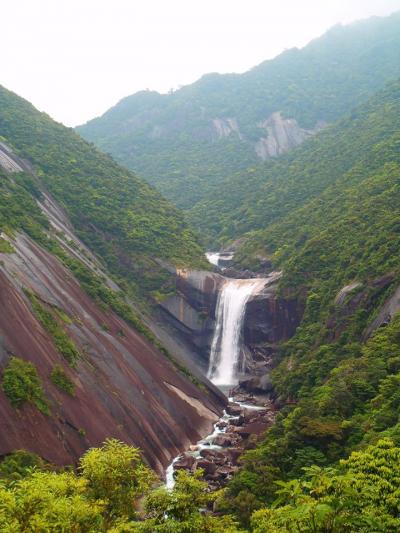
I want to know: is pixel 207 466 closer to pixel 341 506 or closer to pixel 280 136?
pixel 341 506

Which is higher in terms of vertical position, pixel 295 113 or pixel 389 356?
pixel 295 113

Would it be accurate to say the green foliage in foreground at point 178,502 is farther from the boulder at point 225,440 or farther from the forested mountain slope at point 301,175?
the forested mountain slope at point 301,175

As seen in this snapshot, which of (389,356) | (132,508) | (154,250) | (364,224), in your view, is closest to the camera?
(132,508)

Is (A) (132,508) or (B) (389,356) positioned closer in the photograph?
(A) (132,508)

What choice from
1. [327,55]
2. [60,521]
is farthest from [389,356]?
[327,55]

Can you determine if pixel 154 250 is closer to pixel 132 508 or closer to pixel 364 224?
pixel 364 224

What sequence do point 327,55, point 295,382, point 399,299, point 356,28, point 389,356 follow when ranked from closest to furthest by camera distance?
point 389,356 → point 399,299 → point 295,382 → point 327,55 → point 356,28

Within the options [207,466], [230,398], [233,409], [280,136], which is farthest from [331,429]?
[280,136]
